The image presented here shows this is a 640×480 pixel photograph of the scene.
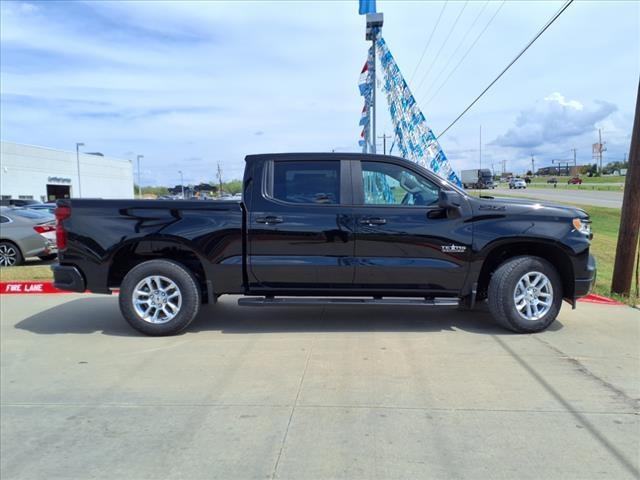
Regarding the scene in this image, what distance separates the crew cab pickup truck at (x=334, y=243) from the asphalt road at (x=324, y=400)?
46 cm


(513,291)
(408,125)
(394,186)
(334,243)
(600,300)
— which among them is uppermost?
Result: (408,125)

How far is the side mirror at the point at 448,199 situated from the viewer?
5.48m

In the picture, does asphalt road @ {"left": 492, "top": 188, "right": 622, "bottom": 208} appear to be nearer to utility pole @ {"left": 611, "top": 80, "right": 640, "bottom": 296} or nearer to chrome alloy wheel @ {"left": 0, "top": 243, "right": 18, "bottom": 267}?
utility pole @ {"left": 611, "top": 80, "right": 640, "bottom": 296}

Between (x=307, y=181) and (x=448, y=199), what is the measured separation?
158 centimetres

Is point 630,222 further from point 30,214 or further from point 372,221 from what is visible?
point 30,214

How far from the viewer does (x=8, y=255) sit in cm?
1148

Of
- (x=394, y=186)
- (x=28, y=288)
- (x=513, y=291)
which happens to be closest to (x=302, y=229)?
(x=394, y=186)

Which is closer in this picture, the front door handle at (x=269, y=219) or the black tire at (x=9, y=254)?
the front door handle at (x=269, y=219)

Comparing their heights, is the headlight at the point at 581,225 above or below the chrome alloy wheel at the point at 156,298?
above

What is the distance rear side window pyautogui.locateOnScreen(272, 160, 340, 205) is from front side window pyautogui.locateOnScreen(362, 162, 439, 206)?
35 centimetres

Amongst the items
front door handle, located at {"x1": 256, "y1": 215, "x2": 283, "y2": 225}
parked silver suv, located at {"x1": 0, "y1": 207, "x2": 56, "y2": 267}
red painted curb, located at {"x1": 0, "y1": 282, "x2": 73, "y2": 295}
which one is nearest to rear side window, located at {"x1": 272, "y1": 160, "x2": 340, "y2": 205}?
front door handle, located at {"x1": 256, "y1": 215, "x2": 283, "y2": 225}

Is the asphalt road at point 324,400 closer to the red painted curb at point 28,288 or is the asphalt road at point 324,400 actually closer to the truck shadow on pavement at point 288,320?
the truck shadow on pavement at point 288,320

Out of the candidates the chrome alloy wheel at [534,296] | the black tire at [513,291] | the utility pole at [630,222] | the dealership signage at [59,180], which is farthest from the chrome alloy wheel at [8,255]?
the dealership signage at [59,180]

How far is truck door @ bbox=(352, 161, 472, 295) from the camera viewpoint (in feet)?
18.3
